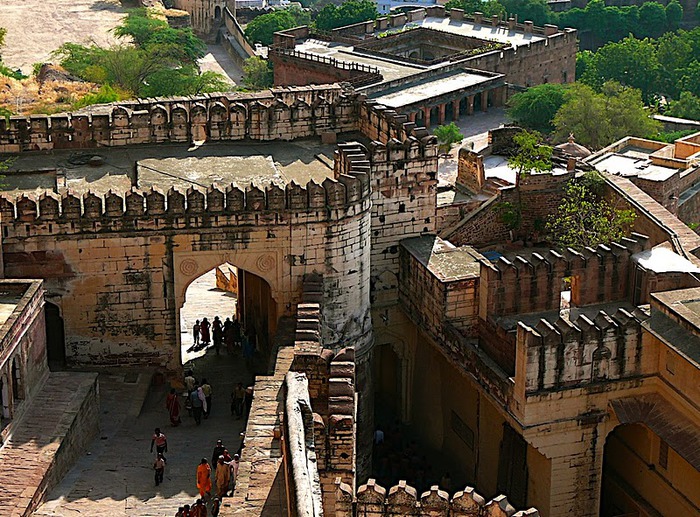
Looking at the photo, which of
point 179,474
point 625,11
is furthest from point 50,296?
point 625,11

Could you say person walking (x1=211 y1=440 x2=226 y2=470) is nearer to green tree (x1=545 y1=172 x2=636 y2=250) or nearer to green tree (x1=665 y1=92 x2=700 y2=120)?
green tree (x1=545 y1=172 x2=636 y2=250)

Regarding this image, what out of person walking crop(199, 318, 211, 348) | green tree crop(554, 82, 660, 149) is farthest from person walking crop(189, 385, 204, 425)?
green tree crop(554, 82, 660, 149)

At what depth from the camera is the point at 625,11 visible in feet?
464

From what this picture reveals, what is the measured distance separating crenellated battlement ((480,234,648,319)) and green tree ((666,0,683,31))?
109m

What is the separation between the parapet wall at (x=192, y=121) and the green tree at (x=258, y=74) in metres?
51.7

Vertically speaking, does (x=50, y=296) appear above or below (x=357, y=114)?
below

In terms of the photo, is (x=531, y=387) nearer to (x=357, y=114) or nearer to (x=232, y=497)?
(x=232, y=497)

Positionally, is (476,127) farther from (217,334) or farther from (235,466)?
(235,466)

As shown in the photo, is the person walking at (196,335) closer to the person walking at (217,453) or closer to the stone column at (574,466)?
the person walking at (217,453)

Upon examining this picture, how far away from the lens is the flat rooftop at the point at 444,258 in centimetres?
3897

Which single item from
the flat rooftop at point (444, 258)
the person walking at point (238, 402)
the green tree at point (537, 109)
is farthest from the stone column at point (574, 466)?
the green tree at point (537, 109)

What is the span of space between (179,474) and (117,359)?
20.3 ft

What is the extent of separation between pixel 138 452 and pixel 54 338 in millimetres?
5722

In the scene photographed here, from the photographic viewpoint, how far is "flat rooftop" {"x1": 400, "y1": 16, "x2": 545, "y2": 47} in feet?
341
